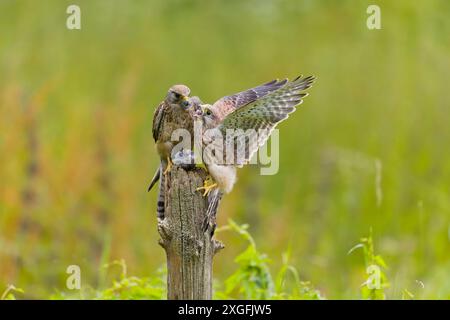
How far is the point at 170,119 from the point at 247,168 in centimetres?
410

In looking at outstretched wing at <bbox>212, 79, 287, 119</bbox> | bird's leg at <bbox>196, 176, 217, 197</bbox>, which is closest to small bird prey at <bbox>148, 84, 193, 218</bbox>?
outstretched wing at <bbox>212, 79, 287, 119</bbox>

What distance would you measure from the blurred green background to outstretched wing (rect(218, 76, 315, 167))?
1970 millimetres

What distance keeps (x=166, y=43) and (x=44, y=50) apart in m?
1.57

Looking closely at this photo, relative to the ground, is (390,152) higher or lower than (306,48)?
lower

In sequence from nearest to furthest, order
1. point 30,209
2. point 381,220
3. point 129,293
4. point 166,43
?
point 129,293 < point 30,209 < point 381,220 < point 166,43

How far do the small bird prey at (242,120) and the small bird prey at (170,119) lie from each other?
8 centimetres

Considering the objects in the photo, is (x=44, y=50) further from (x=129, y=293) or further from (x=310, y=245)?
(x=129, y=293)

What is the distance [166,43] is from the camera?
11.0 meters

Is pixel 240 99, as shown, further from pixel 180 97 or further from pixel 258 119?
pixel 180 97

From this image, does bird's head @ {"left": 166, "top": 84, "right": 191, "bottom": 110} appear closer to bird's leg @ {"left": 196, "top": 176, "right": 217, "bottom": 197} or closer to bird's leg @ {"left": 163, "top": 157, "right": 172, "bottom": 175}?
bird's leg @ {"left": 163, "top": 157, "right": 172, "bottom": 175}

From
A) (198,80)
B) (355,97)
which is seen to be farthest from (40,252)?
(355,97)

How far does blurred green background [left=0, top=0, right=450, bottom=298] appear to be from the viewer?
8.52m

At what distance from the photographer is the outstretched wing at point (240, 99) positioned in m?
5.50

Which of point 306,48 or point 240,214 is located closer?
point 240,214
